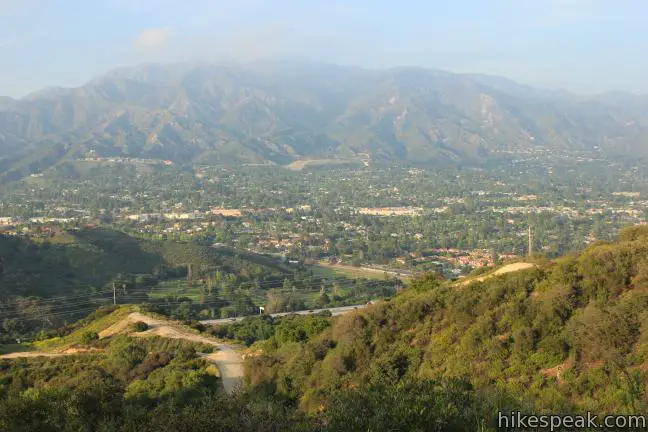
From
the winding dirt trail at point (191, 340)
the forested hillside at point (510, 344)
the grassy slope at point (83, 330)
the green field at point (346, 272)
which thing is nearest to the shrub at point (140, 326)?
the winding dirt trail at point (191, 340)

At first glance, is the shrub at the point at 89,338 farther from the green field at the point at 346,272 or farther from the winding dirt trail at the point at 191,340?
the green field at the point at 346,272

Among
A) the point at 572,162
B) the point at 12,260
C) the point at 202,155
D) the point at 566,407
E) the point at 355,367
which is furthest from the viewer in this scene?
the point at 202,155

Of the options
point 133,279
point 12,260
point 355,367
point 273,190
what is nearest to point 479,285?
point 355,367

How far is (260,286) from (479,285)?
33.7m

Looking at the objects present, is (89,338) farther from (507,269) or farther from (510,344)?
(510,344)

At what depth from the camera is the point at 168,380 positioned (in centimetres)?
1947

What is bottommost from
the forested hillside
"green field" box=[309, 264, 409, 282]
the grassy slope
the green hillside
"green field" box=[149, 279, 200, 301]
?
"green field" box=[309, 264, 409, 282]

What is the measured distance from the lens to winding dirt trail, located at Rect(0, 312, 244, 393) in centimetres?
2058

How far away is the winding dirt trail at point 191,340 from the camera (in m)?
20.6

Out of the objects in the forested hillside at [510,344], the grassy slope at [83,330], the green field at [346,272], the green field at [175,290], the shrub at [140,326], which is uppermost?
the forested hillside at [510,344]

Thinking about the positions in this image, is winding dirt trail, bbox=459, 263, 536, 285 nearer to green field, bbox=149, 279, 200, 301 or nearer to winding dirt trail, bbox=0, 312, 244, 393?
winding dirt trail, bbox=0, 312, 244, 393

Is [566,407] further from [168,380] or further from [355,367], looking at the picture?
[168,380]

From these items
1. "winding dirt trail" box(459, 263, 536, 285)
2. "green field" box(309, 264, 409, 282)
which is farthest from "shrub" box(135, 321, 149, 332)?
"green field" box(309, 264, 409, 282)

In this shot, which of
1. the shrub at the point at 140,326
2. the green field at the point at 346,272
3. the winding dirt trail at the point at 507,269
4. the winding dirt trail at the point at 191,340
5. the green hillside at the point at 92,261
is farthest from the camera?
the green field at the point at 346,272
